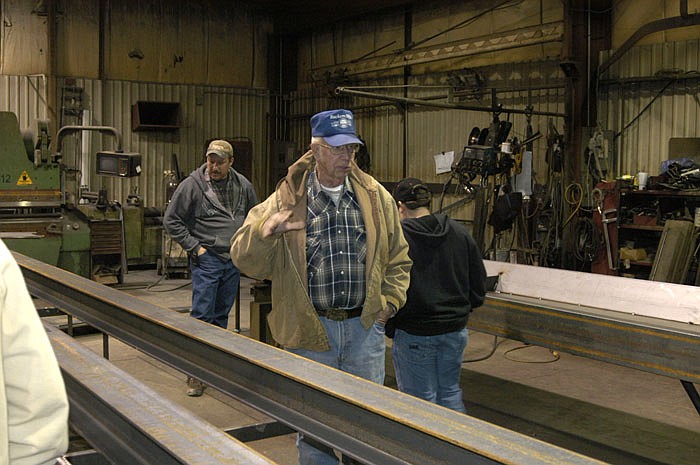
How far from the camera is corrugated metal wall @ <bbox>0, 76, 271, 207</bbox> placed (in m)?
11.0

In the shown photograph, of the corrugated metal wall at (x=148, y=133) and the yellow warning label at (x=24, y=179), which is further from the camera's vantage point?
the corrugated metal wall at (x=148, y=133)

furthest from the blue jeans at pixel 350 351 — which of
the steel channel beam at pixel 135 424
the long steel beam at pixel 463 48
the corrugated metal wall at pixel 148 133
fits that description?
the corrugated metal wall at pixel 148 133

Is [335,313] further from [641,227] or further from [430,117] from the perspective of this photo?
[430,117]

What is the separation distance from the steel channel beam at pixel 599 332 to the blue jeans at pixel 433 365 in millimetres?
721

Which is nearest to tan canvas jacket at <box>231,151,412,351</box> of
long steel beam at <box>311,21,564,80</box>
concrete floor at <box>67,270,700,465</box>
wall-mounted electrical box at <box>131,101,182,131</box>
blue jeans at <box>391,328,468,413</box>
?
blue jeans at <box>391,328,468,413</box>

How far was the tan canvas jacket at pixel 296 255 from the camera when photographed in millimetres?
2742

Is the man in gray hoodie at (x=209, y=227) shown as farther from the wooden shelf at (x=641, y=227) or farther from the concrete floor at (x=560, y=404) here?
the wooden shelf at (x=641, y=227)

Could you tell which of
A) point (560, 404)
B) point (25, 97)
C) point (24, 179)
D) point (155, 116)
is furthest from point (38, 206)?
point (560, 404)

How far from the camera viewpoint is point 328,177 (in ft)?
9.25

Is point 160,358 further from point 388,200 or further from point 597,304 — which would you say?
point 597,304

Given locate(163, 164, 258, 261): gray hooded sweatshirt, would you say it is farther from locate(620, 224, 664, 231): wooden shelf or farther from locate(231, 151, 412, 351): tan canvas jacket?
locate(620, 224, 664, 231): wooden shelf

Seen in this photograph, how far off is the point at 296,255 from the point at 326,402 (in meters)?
0.67

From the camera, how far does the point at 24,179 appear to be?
7.46 metres

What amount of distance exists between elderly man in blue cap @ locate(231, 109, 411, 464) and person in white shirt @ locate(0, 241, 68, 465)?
1.53 m
